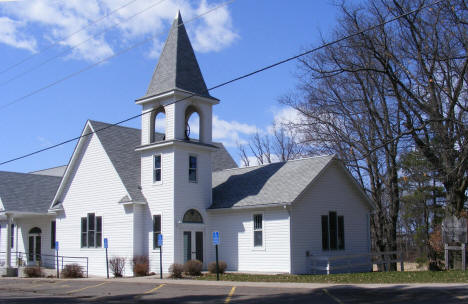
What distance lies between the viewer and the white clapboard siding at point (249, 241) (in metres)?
26.6

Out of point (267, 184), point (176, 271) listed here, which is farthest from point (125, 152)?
point (176, 271)

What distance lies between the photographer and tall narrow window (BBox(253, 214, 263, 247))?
27.8 m

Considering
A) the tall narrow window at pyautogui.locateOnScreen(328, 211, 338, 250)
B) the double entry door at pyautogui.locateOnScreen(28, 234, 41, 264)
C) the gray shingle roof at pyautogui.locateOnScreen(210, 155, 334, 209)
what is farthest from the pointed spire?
the double entry door at pyautogui.locateOnScreen(28, 234, 41, 264)

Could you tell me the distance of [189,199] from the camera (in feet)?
96.3

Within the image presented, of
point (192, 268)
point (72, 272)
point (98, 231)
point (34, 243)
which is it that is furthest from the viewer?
point (34, 243)

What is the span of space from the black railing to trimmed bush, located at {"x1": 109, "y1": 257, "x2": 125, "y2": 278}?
291 centimetres

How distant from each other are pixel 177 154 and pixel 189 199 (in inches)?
101

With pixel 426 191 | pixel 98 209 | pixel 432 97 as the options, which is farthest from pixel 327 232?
pixel 426 191

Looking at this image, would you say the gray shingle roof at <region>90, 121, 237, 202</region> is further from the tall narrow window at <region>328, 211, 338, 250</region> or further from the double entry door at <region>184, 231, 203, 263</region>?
the tall narrow window at <region>328, 211, 338, 250</region>

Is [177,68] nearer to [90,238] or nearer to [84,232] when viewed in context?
[90,238]

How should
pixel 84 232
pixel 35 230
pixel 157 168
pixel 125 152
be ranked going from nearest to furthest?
pixel 157 168, pixel 125 152, pixel 84 232, pixel 35 230

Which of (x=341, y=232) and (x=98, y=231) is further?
(x=98, y=231)

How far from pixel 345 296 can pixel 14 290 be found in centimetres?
1291

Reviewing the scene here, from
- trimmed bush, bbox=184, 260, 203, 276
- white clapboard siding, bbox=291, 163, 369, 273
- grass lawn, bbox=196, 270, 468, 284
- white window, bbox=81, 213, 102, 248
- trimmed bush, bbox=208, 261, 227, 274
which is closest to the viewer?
grass lawn, bbox=196, 270, 468, 284
